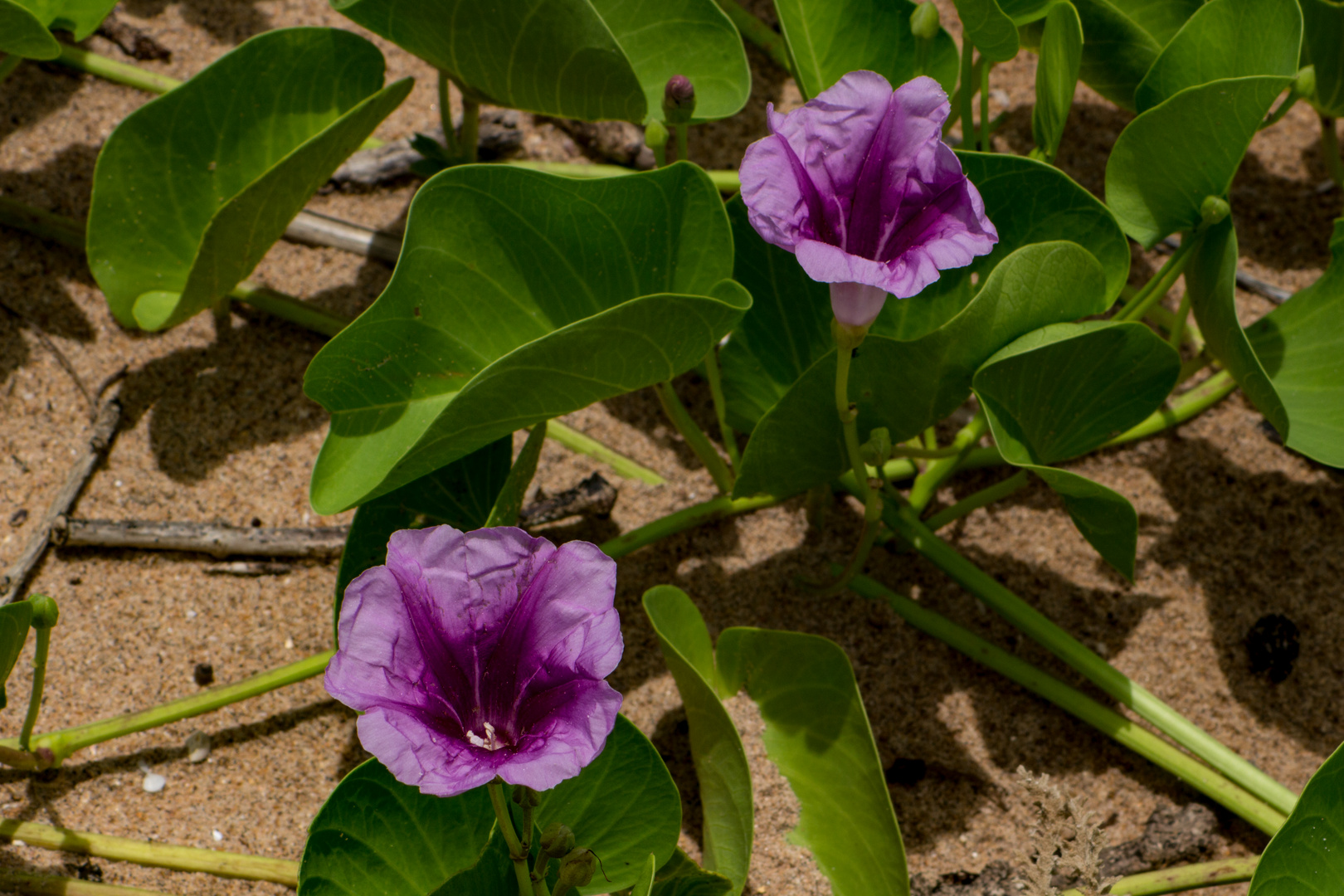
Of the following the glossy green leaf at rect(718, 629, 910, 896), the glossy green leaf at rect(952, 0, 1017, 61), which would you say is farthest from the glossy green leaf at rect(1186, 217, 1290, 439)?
the glossy green leaf at rect(718, 629, 910, 896)

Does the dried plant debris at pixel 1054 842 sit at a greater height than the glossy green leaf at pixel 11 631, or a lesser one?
lesser

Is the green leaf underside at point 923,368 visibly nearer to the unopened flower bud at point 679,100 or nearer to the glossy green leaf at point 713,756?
the glossy green leaf at point 713,756

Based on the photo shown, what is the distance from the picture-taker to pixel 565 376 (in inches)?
52.3

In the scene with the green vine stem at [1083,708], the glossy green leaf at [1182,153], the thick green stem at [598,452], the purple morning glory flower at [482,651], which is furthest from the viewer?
the thick green stem at [598,452]

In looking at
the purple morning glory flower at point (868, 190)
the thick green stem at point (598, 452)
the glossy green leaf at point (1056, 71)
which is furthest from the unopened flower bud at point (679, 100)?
the thick green stem at point (598, 452)

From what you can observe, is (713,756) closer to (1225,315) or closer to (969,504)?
(969,504)


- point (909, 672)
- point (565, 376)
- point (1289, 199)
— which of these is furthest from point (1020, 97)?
point (565, 376)

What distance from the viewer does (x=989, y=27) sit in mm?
1543

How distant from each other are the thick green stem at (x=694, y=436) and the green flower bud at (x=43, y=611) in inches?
30.7

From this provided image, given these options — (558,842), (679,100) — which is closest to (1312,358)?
(679,100)

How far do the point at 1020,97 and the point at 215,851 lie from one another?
2.00 metres

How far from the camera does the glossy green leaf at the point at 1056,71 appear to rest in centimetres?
147

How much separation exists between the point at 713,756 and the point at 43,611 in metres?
0.77

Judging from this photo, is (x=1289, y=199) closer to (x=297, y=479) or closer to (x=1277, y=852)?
(x=1277, y=852)
